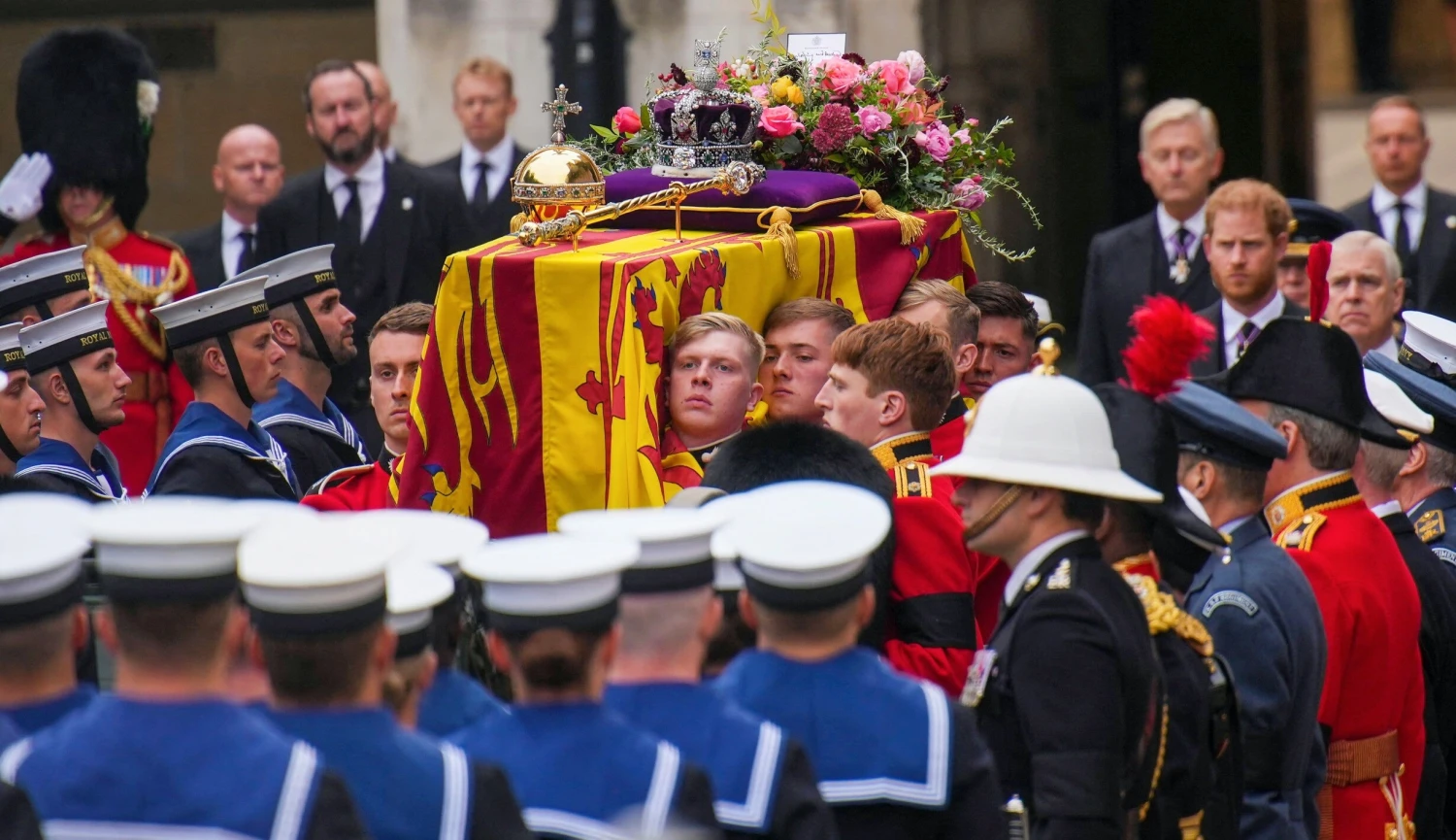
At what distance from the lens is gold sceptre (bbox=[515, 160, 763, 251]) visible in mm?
4996

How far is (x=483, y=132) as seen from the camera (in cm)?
952

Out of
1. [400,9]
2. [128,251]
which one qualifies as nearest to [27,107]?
[128,251]

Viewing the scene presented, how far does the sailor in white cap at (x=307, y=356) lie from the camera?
20.8ft

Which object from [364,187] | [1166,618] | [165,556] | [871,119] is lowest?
[1166,618]

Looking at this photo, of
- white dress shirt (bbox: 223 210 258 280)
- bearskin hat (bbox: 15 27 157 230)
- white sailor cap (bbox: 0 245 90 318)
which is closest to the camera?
white sailor cap (bbox: 0 245 90 318)

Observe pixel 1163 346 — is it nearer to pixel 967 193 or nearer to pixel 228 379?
pixel 967 193

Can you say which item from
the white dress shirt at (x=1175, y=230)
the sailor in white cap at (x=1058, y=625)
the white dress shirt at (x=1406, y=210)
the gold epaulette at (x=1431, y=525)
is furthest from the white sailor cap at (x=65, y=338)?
the white dress shirt at (x=1406, y=210)

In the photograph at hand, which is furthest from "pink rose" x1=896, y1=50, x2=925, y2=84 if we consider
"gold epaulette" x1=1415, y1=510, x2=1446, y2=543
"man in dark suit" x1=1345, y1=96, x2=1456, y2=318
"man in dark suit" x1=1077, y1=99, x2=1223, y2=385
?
"man in dark suit" x1=1345, y1=96, x2=1456, y2=318

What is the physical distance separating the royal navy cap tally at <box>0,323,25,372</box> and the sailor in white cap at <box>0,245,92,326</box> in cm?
96

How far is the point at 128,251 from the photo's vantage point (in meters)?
7.98

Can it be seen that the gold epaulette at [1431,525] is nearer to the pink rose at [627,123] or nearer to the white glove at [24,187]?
the pink rose at [627,123]

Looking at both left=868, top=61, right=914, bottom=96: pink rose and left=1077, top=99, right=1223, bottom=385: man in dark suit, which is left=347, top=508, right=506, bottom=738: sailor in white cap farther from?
left=1077, top=99, right=1223, bottom=385: man in dark suit

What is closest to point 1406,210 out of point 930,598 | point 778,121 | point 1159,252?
point 1159,252

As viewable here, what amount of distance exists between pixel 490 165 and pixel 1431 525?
17.1 feet
